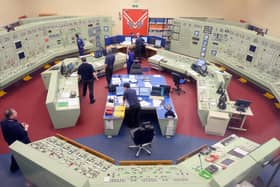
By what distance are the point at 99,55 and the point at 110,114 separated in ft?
11.9

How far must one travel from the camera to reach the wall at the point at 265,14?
7832 millimetres

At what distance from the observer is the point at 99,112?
6059 millimetres

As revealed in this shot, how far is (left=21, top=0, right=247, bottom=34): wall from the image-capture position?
10.1 meters

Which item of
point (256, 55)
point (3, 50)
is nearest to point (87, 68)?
point (3, 50)

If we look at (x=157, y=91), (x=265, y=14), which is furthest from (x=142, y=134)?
(x=265, y=14)

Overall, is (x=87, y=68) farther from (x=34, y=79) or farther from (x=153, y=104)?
(x=34, y=79)

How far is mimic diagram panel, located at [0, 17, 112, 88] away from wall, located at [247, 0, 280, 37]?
6.23 m

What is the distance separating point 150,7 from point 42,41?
5229mm

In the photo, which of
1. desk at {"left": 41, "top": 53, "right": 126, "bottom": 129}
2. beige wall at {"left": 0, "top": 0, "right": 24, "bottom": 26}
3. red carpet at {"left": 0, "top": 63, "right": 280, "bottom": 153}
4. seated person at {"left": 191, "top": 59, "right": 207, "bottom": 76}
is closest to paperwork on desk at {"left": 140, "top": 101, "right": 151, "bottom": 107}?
red carpet at {"left": 0, "top": 63, "right": 280, "bottom": 153}

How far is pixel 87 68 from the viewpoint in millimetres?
5980

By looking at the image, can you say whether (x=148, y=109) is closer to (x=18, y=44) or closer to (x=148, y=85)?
(x=148, y=85)

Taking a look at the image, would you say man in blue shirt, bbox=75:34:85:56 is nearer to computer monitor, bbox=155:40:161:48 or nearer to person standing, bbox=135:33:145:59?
person standing, bbox=135:33:145:59

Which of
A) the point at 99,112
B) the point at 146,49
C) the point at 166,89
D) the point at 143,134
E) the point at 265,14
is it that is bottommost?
the point at 99,112

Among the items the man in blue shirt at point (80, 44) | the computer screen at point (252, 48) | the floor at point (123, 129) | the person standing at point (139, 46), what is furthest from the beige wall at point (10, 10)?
the computer screen at point (252, 48)
